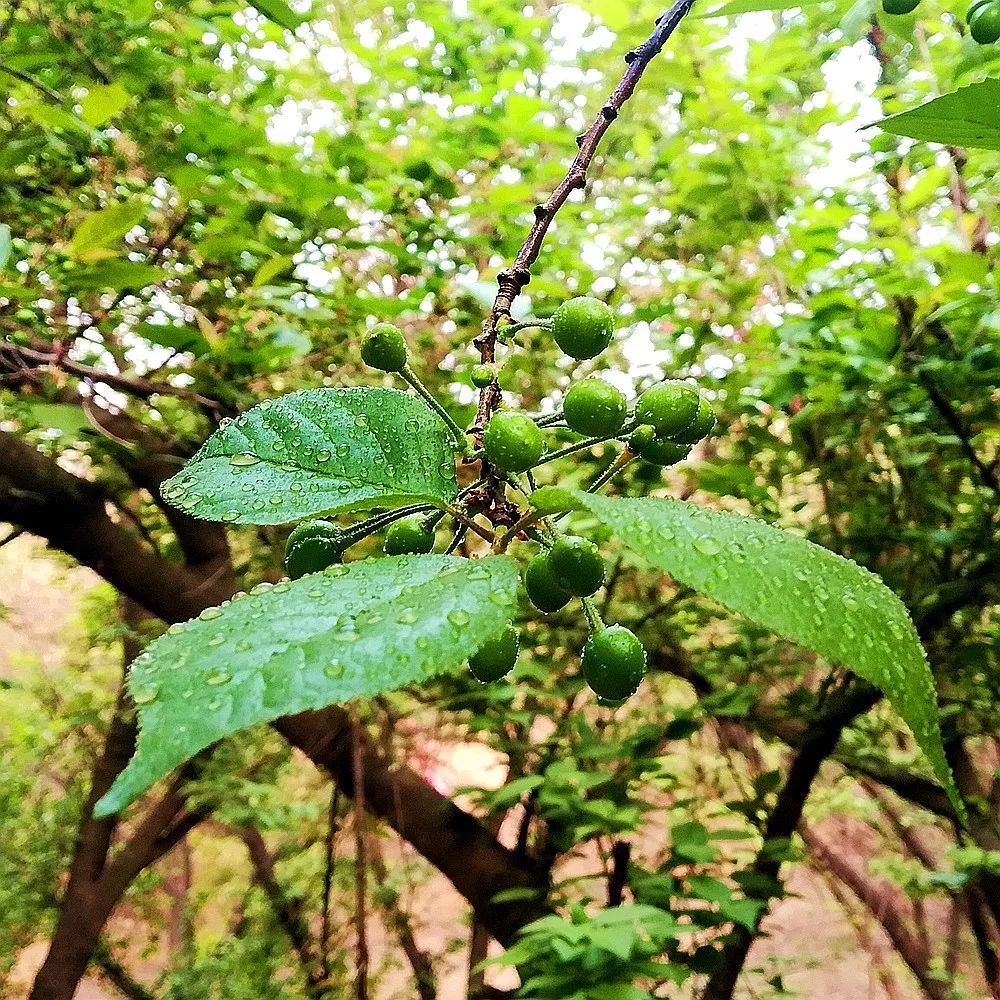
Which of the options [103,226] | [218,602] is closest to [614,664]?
[103,226]

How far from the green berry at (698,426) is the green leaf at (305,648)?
14 centimetres

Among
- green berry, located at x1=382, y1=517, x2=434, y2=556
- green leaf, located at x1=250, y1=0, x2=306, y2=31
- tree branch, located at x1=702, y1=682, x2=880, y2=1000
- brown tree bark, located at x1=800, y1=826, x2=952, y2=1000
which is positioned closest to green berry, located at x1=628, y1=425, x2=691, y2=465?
green berry, located at x1=382, y1=517, x2=434, y2=556

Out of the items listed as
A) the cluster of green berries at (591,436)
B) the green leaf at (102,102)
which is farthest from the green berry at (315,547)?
the green leaf at (102,102)

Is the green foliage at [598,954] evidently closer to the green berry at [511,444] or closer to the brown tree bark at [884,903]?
the green berry at [511,444]

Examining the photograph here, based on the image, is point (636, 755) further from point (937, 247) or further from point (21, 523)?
point (21, 523)

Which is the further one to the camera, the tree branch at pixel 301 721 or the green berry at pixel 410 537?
the tree branch at pixel 301 721

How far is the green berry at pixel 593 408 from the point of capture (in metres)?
0.35

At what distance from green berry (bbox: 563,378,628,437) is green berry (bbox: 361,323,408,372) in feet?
0.38

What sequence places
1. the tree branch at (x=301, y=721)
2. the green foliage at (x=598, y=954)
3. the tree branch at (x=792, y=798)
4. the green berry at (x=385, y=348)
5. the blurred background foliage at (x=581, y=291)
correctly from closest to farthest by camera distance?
the green berry at (x=385, y=348) < the green foliage at (x=598, y=954) < the blurred background foliage at (x=581, y=291) < the tree branch at (x=792, y=798) < the tree branch at (x=301, y=721)

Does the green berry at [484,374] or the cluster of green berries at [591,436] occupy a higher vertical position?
the green berry at [484,374]

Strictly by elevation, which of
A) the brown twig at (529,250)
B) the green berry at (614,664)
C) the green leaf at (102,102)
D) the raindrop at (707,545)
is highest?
the green leaf at (102,102)

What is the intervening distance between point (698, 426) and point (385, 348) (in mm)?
167

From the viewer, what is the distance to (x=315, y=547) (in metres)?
0.37

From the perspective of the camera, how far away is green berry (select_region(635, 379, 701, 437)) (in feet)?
1.19
